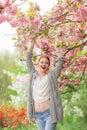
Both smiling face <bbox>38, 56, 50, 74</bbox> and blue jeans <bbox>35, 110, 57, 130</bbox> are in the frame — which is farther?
smiling face <bbox>38, 56, 50, 74</bbox>

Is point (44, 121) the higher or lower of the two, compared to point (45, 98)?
lower

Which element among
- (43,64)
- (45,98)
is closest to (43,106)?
(45,98)

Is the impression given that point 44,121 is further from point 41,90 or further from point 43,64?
point 43,64

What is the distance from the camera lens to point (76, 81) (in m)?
8.28

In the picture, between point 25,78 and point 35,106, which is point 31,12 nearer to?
point 35,106

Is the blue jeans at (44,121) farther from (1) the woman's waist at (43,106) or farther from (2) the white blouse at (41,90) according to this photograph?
(2) the white blouse at (41,90)

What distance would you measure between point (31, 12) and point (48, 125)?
1.93m

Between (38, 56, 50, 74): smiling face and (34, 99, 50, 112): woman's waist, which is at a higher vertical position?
(38, 56, 50, 74): smiling face

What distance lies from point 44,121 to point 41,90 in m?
0.37

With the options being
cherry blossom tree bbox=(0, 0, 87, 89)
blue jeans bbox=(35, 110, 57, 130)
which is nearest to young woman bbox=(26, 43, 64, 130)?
blue jeans bbox=(35, 110, 57, 130)

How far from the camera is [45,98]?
607cm

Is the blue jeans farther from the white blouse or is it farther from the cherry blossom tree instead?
the cherry blossom tree

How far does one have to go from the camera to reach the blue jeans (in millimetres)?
6023

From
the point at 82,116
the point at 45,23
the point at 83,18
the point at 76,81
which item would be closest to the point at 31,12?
the point at 45,23
